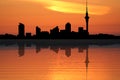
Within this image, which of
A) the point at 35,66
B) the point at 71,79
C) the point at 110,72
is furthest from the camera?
the point at 35,66

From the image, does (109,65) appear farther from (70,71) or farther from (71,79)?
(71,79)

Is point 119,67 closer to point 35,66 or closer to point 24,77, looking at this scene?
point 35,66

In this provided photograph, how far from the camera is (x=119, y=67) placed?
38.0 meters

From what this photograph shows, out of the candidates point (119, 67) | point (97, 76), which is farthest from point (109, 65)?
point (97, 76)

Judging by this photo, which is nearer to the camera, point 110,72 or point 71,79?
point 71,79

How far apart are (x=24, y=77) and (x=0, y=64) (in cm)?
1020

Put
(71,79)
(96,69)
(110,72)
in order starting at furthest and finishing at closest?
(96,69) → (110,72) → (71,79)

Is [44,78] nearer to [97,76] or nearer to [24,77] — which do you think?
[24,77]

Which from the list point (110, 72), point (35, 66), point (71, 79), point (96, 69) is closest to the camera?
point (71, 79)

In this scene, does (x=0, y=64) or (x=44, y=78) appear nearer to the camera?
(x=44, y=78)

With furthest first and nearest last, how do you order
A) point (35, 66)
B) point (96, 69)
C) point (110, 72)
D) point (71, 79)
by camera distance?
point (35, 66), point (96, 69), point (110, 72), point (71, 79)

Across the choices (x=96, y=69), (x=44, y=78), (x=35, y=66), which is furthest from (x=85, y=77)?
(x=35, y=66)

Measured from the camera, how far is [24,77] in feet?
103

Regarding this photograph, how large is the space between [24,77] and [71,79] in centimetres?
372
